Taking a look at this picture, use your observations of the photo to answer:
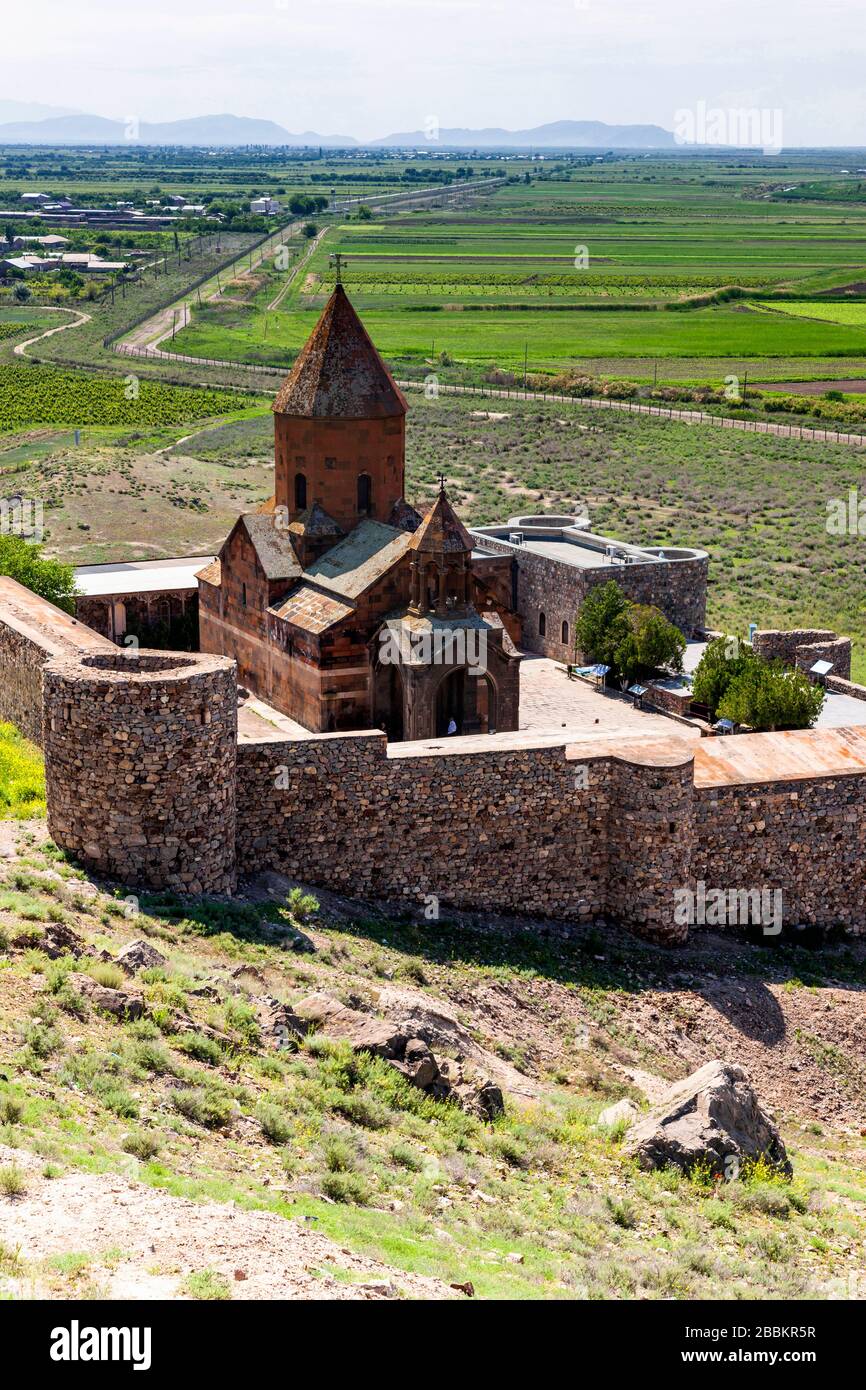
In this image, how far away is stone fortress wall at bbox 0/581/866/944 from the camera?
15.8 m

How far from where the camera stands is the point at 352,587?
25250 mm

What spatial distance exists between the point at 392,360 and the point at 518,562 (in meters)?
60.0

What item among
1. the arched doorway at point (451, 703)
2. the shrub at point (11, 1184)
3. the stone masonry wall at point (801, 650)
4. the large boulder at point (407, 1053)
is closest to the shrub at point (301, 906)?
the large boulder at point (407, 1053)

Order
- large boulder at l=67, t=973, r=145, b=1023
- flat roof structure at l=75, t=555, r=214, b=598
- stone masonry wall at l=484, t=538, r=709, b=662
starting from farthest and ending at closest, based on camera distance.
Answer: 1. flat roof structure at l=75, t=555, r=214, b=598
2. stone masonry wall at l=484, t=538, r=709, b=662
3. large boulder at l=67, t=973, r=145, b=1023

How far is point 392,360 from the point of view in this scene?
9031cm

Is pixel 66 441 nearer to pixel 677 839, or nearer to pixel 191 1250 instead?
pixel 677 839

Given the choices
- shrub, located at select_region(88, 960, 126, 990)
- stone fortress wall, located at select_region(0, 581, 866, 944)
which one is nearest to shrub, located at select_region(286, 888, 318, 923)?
stone fortress wall, located at select_region(0, 581, 866, 944)

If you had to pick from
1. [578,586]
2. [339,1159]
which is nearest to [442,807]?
[339,1159]

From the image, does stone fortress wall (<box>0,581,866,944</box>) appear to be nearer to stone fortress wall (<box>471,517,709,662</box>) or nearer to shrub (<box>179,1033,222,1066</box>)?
shrub (<box>179,1033,222,1066</box>)

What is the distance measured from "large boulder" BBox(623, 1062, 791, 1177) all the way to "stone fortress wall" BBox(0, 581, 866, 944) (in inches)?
181

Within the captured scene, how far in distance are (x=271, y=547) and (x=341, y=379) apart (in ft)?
9.88
